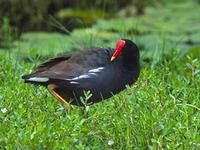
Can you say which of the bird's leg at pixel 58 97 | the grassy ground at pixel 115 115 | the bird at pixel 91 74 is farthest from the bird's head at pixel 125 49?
the bird's leg at pixel 58 97

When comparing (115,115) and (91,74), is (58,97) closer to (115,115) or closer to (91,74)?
(91,74)

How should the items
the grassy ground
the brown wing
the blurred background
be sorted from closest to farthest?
the grassy ground → the brown wing → the blurred background

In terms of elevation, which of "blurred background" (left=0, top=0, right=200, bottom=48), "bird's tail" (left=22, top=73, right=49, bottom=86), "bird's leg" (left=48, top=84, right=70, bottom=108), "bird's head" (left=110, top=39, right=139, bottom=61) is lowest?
"blurred background" (left=0, top=0, right=200, bottom=48)

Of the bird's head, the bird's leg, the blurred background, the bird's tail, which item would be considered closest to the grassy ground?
the bird's leg

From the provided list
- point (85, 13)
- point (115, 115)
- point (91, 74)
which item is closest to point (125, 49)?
point (91, 74)

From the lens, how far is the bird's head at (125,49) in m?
6.29

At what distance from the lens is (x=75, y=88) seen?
6.20 metres

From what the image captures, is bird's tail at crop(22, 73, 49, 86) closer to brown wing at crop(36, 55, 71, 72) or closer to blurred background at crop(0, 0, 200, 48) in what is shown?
brown wing at crop(36, 55, 71, 72)

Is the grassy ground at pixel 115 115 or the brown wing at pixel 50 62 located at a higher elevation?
the brown wing at pixel 50 62

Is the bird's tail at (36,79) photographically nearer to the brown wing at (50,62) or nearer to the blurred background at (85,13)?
the brown wing at (50,62)

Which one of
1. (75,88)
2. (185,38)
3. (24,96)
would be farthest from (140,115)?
(185,38)

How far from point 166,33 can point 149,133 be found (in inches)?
242

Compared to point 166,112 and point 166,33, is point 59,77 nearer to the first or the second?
point 166,112

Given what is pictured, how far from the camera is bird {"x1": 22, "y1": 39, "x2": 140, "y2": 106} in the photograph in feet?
20.2
